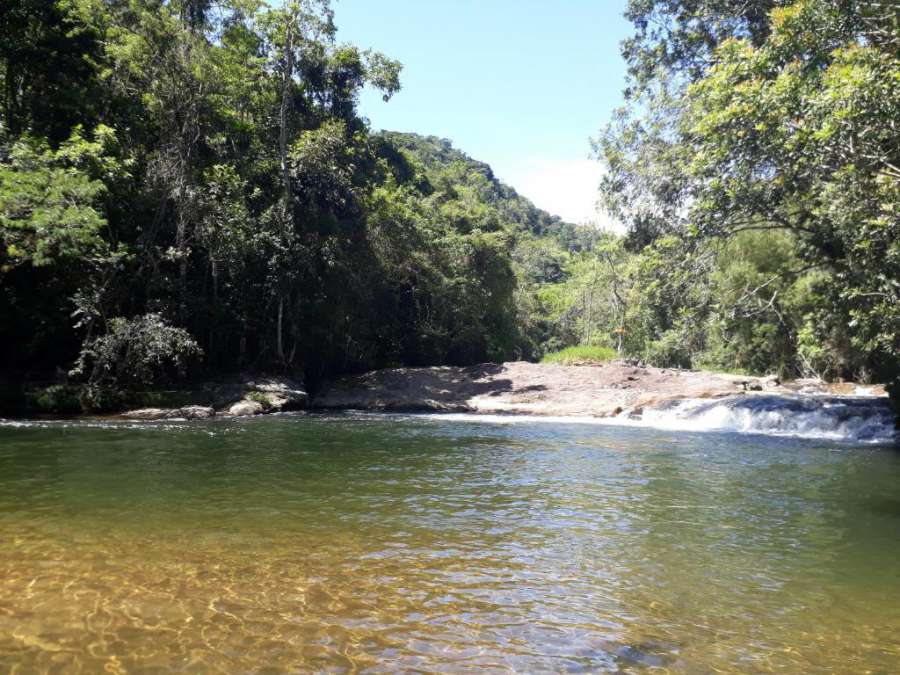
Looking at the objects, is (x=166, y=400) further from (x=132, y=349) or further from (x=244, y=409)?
(x=244, y=409)

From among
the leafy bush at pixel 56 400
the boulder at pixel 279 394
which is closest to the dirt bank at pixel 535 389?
the boulder at pixel 279 394

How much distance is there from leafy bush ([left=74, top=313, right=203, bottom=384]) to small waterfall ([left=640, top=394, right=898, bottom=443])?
15361 mm

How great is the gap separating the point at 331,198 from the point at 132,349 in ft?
35.3

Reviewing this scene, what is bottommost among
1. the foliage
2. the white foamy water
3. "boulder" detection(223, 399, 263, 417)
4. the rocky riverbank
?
the white foamy water

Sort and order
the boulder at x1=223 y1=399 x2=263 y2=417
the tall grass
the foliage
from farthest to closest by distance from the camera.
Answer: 1. the tall grass
2. the boulder at x1=223 y1=399 x2=263 y2=417
3. the foliage

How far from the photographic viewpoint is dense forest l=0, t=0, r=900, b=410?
11961mm

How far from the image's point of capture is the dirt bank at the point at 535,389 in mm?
23188

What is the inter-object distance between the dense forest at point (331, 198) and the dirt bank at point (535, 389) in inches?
106

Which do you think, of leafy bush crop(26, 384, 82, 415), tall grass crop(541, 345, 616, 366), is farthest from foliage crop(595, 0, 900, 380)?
leafy bush crop(26, 384, 82, 415)

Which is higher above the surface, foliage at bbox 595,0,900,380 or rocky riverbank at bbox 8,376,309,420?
foliage at bbox 595,0,900,380

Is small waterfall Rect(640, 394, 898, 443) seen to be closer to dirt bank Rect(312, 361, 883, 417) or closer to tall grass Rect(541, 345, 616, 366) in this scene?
dirt bank Rect(312, 361, 883, 417)

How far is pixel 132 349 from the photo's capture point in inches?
744

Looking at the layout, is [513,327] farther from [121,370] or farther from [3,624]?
[3,624]

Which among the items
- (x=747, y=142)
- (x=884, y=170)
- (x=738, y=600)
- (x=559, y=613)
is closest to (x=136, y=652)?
(x=559, y=613)
